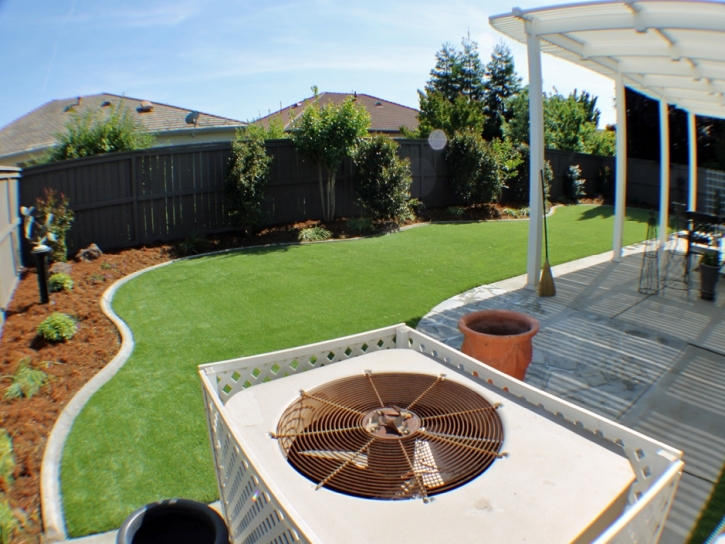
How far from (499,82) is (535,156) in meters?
26.7

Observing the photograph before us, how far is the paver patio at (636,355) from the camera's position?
12.9ft

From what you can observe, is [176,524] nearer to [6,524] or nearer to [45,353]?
[6,524]

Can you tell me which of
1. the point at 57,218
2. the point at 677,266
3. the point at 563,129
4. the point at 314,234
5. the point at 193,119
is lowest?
the point at 677,266

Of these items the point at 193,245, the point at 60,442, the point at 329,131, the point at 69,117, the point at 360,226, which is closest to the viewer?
the point at 60,442

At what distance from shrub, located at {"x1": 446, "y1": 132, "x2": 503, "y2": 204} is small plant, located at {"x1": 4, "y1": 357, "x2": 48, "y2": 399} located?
12.3 m

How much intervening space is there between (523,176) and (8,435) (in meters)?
15.6

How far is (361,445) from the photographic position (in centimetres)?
232

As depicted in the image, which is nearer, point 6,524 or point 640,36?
point 6,524

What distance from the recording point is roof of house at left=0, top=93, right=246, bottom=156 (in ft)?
63.9

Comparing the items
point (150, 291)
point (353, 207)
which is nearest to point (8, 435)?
point (150, 291)

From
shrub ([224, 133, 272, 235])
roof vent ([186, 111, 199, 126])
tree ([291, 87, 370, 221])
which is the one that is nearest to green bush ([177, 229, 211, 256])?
shrub ([224, 133, 272, 235])

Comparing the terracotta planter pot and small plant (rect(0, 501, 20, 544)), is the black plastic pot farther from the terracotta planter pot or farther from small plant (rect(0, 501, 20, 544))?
the terracotta planter pot

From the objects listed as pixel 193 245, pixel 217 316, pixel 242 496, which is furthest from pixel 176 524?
pixel 193 245

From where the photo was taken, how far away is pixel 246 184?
1064cm
